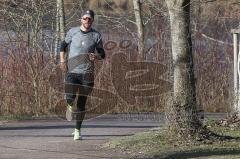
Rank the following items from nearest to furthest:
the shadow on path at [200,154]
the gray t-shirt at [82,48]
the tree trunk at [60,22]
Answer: the shadow on path at [200,154], the gray t-shirt at [82,48], the tree trunk at [60,22]

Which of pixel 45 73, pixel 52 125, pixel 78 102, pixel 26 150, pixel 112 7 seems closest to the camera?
pixel 26 150

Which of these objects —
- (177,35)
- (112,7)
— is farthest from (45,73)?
(112,7)

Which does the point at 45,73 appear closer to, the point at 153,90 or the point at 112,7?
the point at 153,90

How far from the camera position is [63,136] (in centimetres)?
1054

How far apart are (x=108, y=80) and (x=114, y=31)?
312 centimetres

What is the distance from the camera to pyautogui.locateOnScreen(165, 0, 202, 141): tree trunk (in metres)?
9.48

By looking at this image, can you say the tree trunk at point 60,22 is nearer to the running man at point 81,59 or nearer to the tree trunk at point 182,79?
the running man at point 81,59

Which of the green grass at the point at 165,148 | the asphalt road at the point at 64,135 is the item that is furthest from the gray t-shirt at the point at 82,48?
the green grass at the point at 165,148

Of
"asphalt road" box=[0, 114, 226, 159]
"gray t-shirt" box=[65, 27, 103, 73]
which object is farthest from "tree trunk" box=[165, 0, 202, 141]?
"gray t-shirt" box=[65, 27, 103, 73]

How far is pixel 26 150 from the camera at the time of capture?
29.4ft

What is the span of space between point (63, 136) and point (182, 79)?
85.5 inches

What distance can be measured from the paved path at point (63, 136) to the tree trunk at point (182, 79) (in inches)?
43.9

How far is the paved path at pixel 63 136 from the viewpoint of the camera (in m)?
8.65

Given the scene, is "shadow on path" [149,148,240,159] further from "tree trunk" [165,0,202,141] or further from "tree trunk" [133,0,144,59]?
"tree trunk" [133,0,144,59]
